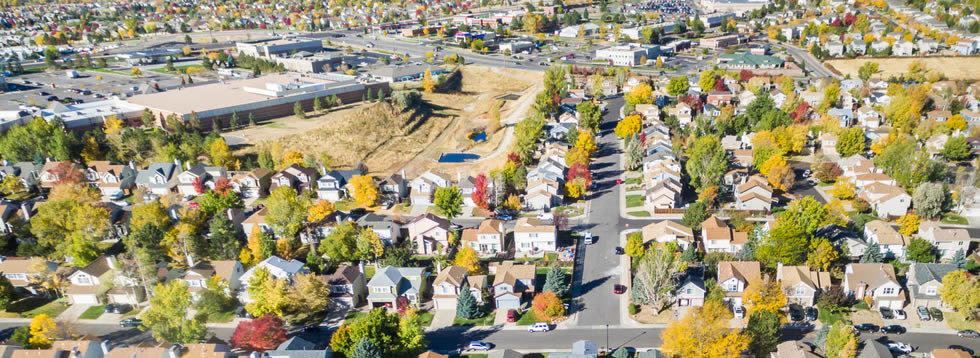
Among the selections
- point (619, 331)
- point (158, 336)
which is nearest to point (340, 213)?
point (158, 336)

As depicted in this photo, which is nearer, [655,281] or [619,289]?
[655,281]

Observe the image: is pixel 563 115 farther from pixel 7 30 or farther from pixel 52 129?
→ pixel 7 30

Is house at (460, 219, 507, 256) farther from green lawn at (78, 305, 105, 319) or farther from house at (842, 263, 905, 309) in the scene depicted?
green lawn at (78, 305, 105, 319)

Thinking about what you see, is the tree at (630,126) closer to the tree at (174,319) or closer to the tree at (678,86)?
the tree at (678,86)

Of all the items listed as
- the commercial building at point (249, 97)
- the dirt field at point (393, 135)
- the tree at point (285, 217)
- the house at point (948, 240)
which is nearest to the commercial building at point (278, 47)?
the commercial building at point (249, 97)

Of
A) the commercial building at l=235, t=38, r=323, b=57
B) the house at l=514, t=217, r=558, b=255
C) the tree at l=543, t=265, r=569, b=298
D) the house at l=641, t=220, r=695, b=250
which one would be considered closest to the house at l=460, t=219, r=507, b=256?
the house at l=514, t=217, r=558, b=255

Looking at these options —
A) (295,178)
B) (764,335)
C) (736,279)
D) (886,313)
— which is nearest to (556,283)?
(736,279)

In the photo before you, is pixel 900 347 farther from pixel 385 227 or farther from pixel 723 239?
pixel 385 227
